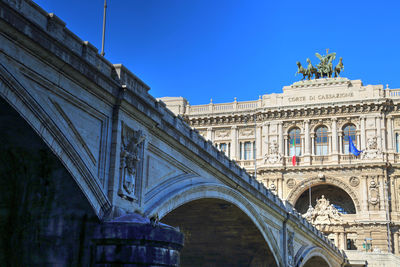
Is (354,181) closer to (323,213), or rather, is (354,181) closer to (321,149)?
(323,213)

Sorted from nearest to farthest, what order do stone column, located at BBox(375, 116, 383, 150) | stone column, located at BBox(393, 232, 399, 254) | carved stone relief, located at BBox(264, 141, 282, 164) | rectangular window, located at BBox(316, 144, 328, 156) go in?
Result: 1. stone column, located at BBox(393, 232, 399, 254)
2. stone column, located at BBox(375, 116, 383, 150)
3. rectangular window, located at BBox(316, 144, 328, 156)
4. carved stone relief, located at BBox(264, 141, 282, 164)

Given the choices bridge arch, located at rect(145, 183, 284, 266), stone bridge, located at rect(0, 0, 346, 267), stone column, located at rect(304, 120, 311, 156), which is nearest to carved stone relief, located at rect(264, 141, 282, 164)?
stone column, located at rect(304, 120, 311, 156)

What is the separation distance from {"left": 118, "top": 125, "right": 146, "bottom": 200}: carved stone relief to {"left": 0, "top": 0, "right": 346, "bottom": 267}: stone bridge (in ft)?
0.11

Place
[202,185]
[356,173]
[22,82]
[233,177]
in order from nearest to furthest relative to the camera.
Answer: [22,82], [202,185], [233,177], [356,173]

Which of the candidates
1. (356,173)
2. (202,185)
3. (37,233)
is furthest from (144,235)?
(356,173)

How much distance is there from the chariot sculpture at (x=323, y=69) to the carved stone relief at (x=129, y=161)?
5934cm

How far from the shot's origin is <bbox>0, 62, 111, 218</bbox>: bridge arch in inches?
541

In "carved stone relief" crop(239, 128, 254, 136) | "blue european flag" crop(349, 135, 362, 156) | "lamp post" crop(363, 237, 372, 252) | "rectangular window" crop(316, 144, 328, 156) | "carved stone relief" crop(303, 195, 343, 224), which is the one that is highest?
"carved stone relief" crop(239, 128, 254, 136)

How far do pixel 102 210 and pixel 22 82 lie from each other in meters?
4.70

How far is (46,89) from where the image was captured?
15203 millimetres

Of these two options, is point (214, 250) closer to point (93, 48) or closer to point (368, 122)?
point (93, 48)

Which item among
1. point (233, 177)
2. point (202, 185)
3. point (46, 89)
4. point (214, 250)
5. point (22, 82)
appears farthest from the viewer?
point (214, 250)

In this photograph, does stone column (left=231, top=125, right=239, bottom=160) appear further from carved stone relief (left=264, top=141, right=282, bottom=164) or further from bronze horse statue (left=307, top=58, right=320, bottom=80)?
bronze horse statue (left=307, top=58, right=320, bottom=80)

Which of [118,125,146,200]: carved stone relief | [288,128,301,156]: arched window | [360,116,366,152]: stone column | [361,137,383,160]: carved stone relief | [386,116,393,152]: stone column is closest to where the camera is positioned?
[118,125,146,200]: carved stone relief
